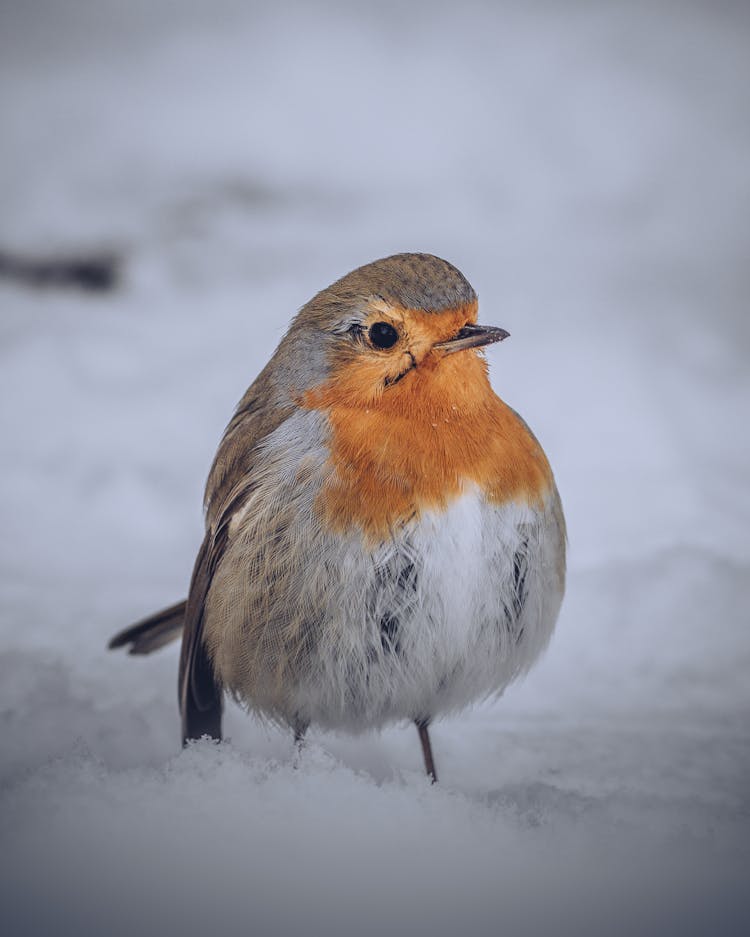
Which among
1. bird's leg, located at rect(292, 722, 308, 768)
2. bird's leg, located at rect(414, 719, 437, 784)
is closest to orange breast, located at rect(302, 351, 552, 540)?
bird's leg, located at rect(292, 722, 308, 768)

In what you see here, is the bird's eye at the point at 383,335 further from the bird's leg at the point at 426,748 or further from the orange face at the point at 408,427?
the bird's leg at the point at 426,748

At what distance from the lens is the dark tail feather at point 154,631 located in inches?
94.2

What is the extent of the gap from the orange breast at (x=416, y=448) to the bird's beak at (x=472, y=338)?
29mm

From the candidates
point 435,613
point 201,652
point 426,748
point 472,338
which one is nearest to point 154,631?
point 201,652

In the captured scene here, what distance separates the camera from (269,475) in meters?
1.97

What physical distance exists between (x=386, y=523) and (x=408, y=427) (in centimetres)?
19

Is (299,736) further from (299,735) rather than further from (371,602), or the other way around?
(371,602)

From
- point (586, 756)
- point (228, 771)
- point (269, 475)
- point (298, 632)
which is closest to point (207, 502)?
point (269, 475)

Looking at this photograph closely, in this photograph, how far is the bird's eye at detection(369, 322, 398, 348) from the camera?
6.14 feet

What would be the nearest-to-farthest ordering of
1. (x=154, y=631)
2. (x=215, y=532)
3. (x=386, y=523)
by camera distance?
(x=386, y=523), (x=215, y=532), (x=154, y=631)

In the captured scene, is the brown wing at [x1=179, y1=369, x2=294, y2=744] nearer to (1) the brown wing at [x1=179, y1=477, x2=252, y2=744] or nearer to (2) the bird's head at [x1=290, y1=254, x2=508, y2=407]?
(1) the brown wing at [x1=179, y1=477, x2=252, y2=744]

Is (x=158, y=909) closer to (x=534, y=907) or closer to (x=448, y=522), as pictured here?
(x=534, y=907)

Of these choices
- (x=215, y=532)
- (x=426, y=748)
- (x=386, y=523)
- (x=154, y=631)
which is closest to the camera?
(x=386, y=523)

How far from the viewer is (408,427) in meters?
1.86
